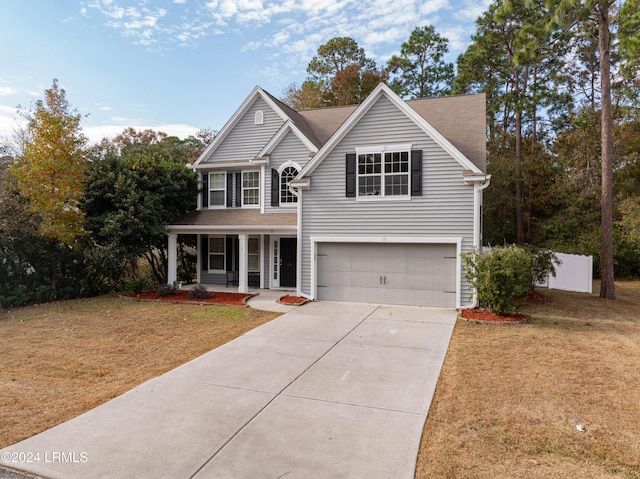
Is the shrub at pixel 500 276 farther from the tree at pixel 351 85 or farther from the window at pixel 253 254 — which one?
the tree at pixel 351 85

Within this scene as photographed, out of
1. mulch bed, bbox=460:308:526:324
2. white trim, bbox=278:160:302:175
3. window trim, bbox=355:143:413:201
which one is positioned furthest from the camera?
white trim, bbox=278:160:302:175

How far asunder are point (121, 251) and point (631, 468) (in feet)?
47.1

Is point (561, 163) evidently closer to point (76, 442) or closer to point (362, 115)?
point (362, 115)

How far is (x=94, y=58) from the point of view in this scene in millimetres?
13953

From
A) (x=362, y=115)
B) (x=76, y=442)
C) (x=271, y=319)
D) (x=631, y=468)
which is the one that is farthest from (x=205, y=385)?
(x=362, y=115)

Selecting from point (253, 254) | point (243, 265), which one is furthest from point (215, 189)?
point (243, 265)

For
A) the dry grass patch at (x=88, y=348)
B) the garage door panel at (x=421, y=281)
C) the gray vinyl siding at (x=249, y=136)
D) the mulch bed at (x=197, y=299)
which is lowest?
the dry grass patch at (x=88, y=348)

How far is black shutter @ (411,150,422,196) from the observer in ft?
38.4

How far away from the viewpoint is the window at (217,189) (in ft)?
54.4

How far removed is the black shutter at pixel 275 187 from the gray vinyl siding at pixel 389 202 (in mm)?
2428

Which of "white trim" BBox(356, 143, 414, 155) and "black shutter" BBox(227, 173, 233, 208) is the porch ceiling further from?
"white trim" BBox(356, 143, 414, 155)

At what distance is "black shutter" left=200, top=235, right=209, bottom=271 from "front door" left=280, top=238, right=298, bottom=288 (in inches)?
143

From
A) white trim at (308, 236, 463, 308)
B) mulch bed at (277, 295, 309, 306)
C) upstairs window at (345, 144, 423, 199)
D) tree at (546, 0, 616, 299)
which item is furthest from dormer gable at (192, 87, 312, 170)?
tree at (546, 0, 616, 299)

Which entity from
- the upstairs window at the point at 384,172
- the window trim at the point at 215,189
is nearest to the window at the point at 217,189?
the window trim at the point at 215,189
